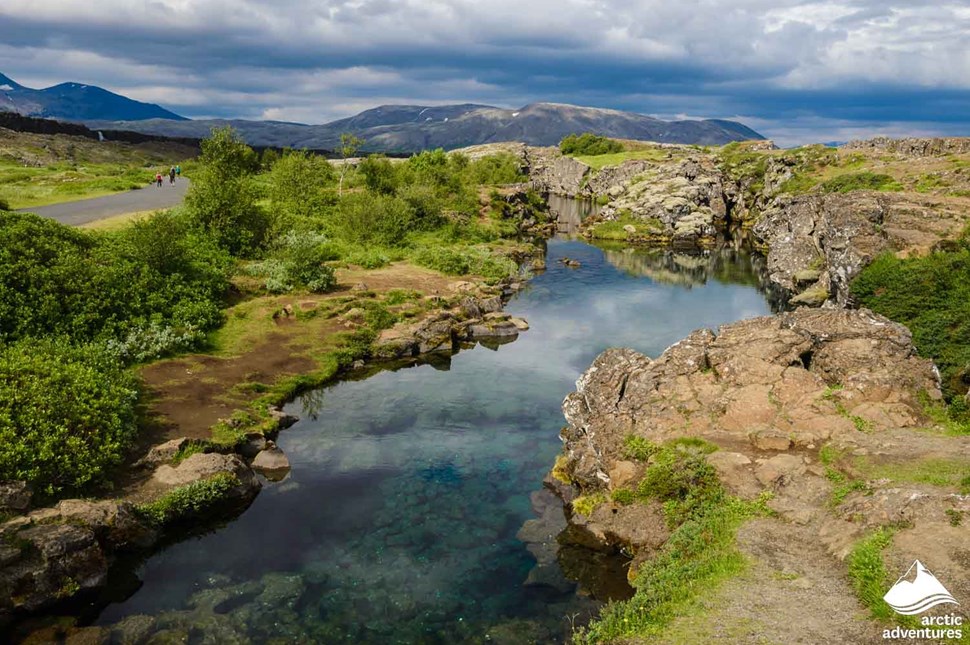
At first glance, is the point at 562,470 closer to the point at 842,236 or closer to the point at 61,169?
the point at 842,236

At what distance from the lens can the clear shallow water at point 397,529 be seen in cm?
2269

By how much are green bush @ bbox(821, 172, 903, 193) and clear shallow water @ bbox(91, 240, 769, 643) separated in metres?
69.5

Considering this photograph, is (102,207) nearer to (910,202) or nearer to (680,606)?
(680,606)

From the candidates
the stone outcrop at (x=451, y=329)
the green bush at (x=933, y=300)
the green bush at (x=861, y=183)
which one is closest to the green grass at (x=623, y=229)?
the green bush at (x=861, y=183)

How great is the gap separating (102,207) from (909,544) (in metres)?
87.7

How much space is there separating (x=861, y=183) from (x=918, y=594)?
4076 inches

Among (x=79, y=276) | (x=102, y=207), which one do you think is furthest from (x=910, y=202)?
(x=102, y=207)

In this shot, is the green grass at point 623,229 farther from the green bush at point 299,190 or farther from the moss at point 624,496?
the moss at point 624,496

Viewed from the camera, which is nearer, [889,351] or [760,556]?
[760,556]

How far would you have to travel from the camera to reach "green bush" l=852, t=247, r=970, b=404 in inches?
1329

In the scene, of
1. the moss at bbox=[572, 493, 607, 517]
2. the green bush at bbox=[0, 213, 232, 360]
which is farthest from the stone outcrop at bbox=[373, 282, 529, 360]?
the moss at bbox=[572, 493, 607, 517]

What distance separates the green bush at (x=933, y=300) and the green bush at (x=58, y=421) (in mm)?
38900

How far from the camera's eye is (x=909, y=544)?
1856 centimetres

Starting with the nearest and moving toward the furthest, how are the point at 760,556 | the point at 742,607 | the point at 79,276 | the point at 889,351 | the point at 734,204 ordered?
the point at 742,607, the point at 760,556, the point at 889,351, the point at 79,276, the point at 734,204
